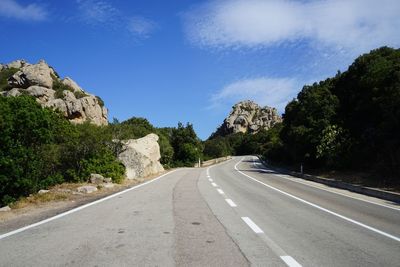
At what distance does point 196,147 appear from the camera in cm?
7969

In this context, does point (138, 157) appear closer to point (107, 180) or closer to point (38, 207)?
point (107, 180)

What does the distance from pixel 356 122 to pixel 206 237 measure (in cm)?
3070

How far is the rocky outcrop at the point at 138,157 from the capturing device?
1204 inches

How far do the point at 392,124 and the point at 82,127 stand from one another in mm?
19410

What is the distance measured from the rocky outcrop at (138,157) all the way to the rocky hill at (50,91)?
64.1 ft

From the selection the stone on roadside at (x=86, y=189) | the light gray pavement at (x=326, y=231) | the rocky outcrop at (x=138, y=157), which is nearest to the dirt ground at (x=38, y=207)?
the stone on roadside at (x=86, y=189)

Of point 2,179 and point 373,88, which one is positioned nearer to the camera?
point 2,179

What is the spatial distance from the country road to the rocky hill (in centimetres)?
4585

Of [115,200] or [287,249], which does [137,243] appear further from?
[115,200]

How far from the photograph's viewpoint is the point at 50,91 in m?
60.8

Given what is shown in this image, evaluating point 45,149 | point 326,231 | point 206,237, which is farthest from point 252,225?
point 45,149

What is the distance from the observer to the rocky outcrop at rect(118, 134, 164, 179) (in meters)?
30.6

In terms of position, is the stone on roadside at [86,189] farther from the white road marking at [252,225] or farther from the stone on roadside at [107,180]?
the white road marking at [252,225]

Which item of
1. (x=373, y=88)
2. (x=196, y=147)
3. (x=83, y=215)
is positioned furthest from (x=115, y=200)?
Result: (x=196, y=147)
